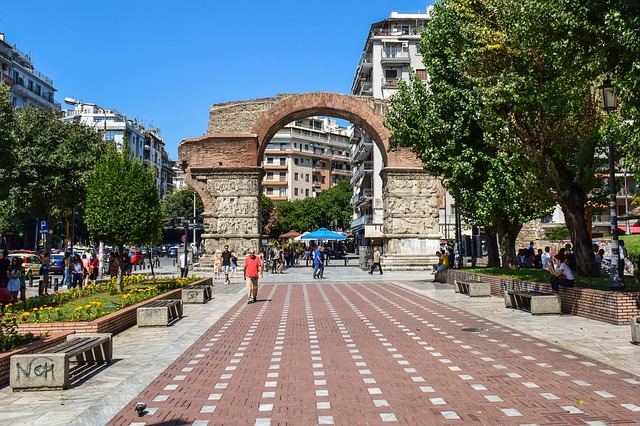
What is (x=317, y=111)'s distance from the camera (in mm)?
38344

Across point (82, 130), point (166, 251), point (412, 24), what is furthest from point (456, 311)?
point (166, 251)

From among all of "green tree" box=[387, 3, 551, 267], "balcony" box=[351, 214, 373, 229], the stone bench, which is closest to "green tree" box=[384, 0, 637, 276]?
"green tree" box=[387, 3, 551, 267]

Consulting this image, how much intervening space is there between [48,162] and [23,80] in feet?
117

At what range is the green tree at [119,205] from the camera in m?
18.1

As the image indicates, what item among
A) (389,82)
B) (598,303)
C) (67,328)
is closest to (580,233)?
(598,303)

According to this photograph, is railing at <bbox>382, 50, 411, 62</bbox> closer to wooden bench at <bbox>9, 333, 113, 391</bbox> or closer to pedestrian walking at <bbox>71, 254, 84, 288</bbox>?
pedestrian walking at <bbox>71, 254, 84, 288</bbox>

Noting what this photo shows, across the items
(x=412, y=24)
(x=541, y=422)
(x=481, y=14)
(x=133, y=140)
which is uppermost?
(x=412, y=24)

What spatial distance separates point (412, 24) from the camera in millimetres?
69312

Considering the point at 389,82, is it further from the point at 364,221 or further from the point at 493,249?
the point at 493,249

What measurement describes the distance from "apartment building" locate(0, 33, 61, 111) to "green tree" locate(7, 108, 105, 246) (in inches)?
989

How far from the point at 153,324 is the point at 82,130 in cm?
3060

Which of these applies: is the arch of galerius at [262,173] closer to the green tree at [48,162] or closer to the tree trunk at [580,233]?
the green tree at [48,162]

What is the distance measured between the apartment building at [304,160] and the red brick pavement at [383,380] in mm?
89083

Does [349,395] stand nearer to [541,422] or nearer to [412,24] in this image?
[541,422]
